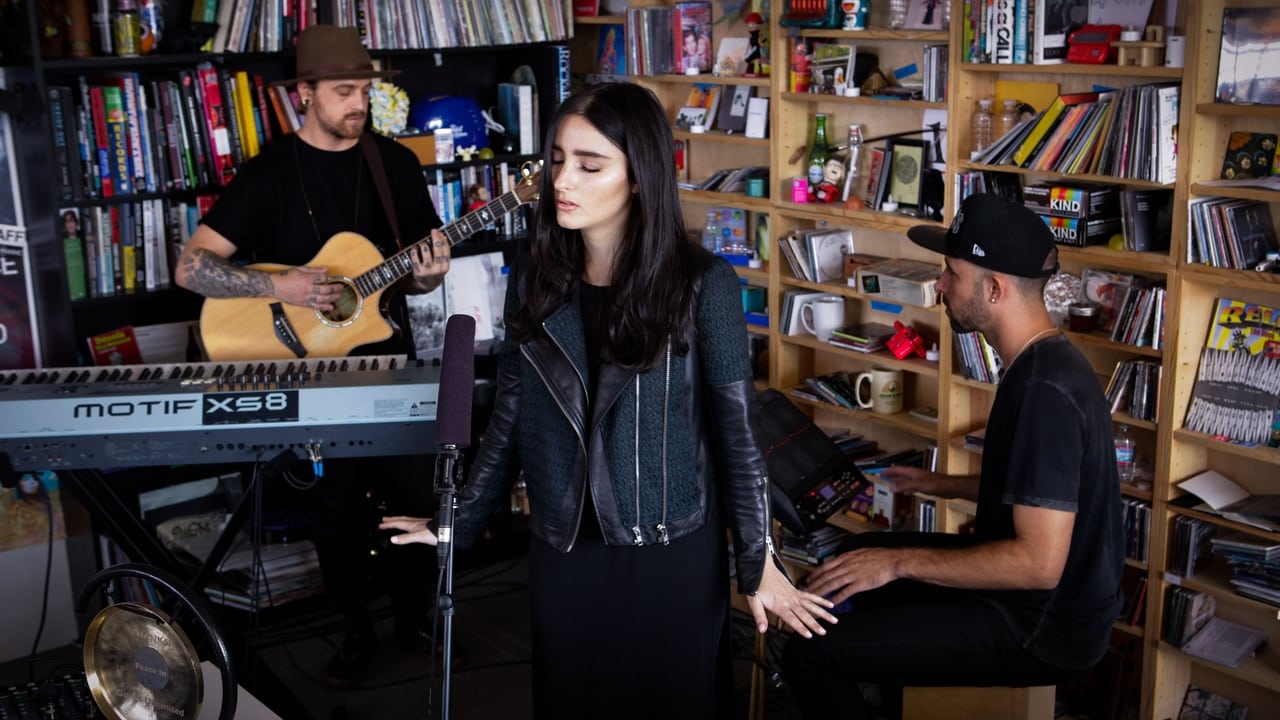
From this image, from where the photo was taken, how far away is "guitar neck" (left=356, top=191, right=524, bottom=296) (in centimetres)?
351

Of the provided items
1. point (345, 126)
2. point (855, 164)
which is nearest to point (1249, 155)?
point (855, 164)

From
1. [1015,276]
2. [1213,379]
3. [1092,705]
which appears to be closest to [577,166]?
[1015,276]

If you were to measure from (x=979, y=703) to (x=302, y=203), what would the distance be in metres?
2.25

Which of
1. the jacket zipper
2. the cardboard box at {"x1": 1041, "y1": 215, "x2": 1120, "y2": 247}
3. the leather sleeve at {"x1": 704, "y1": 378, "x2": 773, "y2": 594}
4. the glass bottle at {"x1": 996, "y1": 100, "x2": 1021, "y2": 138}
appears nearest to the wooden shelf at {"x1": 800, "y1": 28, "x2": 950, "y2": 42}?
the glass bottle at {"x1": 996, "y1": 100, "x2": 1021, "y2": 138}

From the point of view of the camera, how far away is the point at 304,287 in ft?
11.4

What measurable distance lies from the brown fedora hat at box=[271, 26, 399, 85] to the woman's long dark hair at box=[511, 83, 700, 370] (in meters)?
1.58

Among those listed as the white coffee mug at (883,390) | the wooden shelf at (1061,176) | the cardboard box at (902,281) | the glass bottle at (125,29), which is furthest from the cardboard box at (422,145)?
the wooden shelf at (1061,176)

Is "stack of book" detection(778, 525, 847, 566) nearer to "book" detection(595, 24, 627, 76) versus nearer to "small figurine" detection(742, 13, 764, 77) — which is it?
"small figurine" detection(742, 13, 764, 77)

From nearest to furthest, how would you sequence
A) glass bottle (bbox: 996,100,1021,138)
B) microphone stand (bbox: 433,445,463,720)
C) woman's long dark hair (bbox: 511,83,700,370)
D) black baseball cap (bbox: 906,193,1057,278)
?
microphone stand (bbox: 433,445,463,720) → woman's long dark hair (bbox: 511,83,700,370) → black baseball cap (bbox: 906,193,1057,278) → glass bottle (bbox: 996,100,1021,138)

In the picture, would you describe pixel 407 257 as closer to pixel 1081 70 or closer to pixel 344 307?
pixel 344 307

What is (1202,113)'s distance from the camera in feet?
9.57

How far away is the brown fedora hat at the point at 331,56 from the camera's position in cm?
354

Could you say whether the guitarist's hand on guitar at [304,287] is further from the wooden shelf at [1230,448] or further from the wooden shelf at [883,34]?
the wooden shelf at [1230,448]

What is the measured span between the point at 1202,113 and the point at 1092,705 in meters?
1.63
